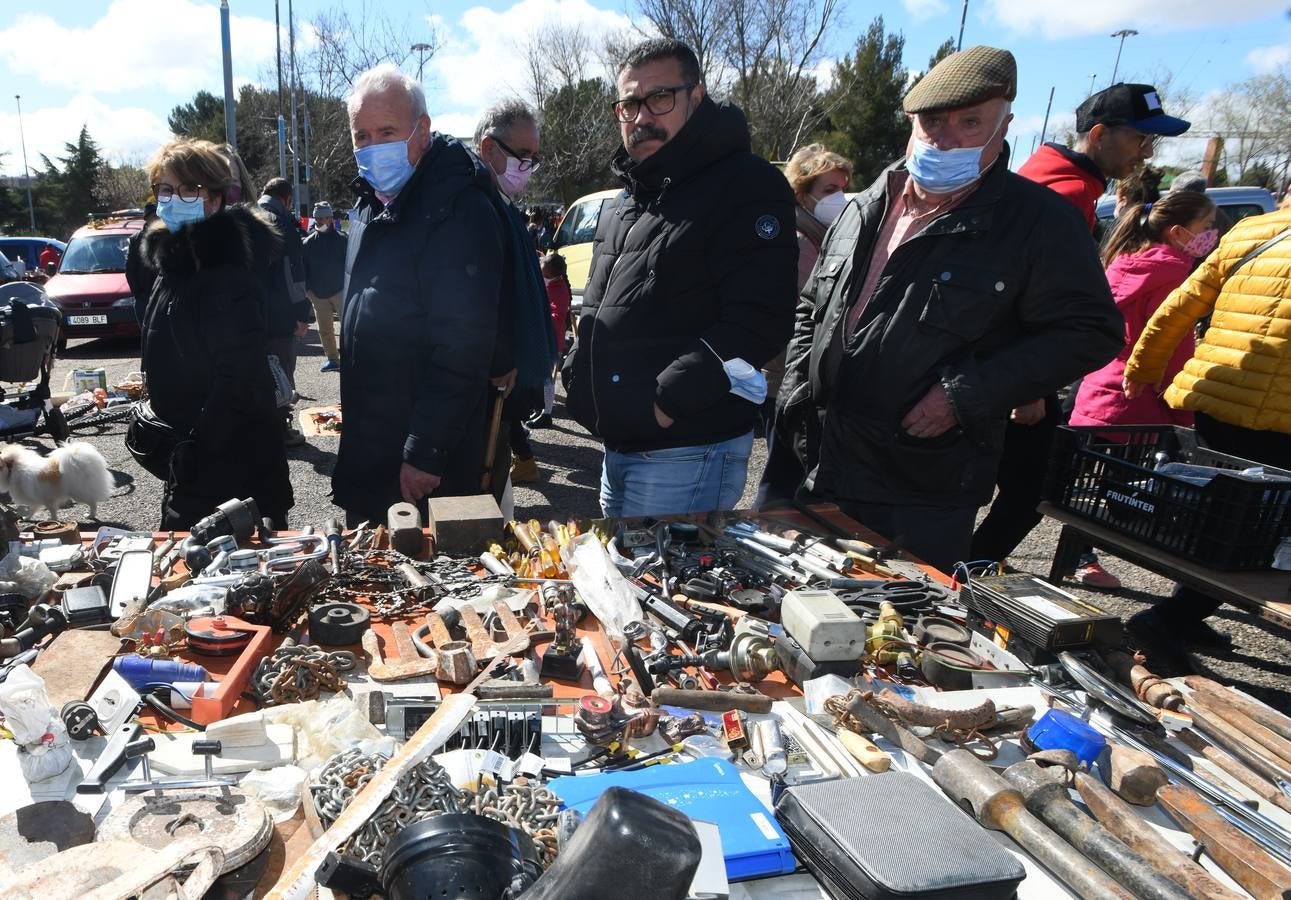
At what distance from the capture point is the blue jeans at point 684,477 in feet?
9.42

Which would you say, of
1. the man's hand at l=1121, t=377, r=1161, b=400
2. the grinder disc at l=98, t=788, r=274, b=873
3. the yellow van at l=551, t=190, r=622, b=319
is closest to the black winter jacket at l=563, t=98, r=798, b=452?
the grinder disc at l=98, t=788, r=274, b=873

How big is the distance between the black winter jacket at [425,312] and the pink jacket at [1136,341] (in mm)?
3189

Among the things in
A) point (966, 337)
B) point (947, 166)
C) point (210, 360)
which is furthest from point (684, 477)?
point (210, 360)

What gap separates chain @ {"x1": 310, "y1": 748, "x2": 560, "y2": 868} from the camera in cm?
126

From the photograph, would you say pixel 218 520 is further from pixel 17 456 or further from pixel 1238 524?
pixel 1238 524

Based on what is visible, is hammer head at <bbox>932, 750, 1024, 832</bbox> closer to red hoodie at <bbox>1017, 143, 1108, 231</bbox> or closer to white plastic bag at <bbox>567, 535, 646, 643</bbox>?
white plastic bag at <bbox>567, 535, 646, 643</bbox>

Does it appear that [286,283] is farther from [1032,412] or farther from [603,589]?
[1032,412]

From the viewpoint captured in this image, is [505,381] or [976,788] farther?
[505,381]

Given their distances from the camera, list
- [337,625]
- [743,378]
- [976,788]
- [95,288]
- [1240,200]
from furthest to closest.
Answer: [95,288] → [1240,200] → [743,378] → [337,625] → [976,788]

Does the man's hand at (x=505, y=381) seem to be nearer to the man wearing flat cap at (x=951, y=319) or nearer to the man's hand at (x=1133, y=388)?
the man wearing flat cap at (x=951, y=319)

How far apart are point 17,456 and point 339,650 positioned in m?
2.46

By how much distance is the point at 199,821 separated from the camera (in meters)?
1.33

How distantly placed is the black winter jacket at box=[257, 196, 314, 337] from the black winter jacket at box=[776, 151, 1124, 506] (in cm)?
268

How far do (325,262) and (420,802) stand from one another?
851 cm
